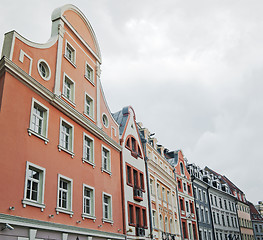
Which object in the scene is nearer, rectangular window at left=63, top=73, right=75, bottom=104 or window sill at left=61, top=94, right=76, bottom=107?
window sill at left=61, top=94, right=76, bottom=107

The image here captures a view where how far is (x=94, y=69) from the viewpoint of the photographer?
24594 mm

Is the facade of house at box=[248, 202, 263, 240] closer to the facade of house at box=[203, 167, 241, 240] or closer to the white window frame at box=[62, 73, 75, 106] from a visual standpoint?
the facade of house at box=[203, 167, 241, 240]

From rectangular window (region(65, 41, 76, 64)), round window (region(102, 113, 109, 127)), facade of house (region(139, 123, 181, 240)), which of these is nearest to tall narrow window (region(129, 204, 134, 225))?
facade of house (region(139, 123, 181, 240))

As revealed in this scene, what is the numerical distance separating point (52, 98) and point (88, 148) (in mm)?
5160

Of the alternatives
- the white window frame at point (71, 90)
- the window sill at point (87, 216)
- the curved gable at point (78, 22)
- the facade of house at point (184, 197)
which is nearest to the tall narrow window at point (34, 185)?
the window sill at point (87, 216)

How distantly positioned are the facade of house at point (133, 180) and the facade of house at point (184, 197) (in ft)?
38.7

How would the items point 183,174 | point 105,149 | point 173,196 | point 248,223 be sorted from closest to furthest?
point 105,149
point 173,196
point 183,174
point 248,223

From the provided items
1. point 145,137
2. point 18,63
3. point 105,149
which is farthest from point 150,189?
point 18,63

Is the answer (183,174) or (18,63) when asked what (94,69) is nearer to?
(18,63)

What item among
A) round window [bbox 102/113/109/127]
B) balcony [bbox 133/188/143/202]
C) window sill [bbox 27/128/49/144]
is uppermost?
round window [bbox 102/113/109/127]

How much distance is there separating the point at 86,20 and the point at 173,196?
939 inches

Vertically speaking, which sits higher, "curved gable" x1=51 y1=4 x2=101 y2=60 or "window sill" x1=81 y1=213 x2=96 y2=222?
"curved gable" x1=51 y1=4 x2=101 y2=60

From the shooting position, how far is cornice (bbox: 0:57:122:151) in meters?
14.6

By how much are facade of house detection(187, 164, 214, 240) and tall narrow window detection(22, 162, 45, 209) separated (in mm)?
32662
